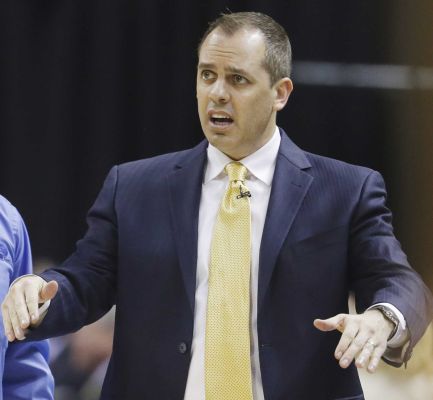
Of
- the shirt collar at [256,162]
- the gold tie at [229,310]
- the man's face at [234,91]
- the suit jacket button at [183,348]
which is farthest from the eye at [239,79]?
the suit jacket button at [183,348]

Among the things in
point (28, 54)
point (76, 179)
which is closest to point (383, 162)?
point (76, 179)

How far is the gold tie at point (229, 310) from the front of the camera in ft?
6.21

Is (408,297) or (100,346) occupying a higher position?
(408,297)

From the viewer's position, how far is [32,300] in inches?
69.1

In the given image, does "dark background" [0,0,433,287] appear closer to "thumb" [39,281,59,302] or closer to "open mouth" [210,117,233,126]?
"open mouth" [210,117,233,126]

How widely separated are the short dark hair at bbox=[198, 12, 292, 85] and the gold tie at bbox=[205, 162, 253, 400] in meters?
0.31

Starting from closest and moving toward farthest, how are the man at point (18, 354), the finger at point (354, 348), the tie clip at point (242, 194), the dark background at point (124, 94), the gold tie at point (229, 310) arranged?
the finger at point (354, 348), the gold tie at point (229, 310), the tie clip at point (242, 194), the man at point (18, 354), the dark background at point (124, 94)

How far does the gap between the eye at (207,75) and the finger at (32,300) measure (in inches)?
21.7

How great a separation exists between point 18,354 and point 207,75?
726 mm

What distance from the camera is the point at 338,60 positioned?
3.09m

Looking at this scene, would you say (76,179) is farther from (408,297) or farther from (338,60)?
(408,297)

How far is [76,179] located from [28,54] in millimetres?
405

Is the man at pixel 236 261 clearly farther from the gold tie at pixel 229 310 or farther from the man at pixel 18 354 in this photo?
the man at pixel 18 354

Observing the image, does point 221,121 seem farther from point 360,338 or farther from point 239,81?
point 360,338
